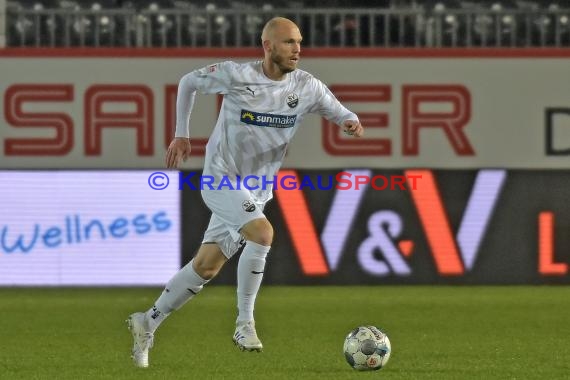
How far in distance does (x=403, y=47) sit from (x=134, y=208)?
3615 mm

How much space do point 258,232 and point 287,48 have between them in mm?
1047

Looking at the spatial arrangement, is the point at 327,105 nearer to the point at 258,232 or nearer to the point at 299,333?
the point at 258,232

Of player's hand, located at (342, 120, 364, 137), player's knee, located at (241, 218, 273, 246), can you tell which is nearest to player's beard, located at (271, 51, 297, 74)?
player's hand, located at (342, 120, 364, 137)

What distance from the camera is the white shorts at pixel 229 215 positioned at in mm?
8641

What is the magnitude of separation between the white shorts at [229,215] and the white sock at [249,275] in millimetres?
111

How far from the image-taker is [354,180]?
16.8 meters

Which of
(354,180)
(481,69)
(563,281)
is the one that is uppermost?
(481,69)

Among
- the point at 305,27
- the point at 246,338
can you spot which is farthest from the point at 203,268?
the point at 305,27

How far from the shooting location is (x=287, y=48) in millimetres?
8656

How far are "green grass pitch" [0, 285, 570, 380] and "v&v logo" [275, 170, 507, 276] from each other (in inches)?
12.9

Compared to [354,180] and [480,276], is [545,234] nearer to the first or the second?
[480,276]

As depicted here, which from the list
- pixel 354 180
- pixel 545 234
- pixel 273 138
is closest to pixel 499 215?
pixel 545 234

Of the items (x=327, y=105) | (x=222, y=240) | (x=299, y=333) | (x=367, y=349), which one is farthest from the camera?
(x=299, y=333)

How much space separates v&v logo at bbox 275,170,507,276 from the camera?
16750 mm
